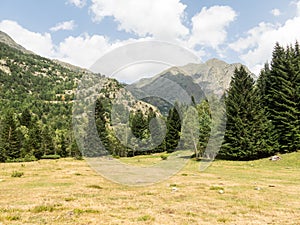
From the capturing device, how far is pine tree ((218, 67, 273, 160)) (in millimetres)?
66000

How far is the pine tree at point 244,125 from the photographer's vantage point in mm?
66000

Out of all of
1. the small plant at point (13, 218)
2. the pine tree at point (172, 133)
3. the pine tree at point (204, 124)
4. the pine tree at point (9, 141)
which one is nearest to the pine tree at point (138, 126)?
the pine tree at point (204, 124)

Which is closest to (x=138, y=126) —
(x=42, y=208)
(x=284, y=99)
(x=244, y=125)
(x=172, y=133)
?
(x=244, y=125)

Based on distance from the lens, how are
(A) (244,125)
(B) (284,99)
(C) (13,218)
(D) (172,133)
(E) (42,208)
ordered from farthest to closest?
(D) (172,133) < (B) (284,99) < (A) (244,125) < (E) (42,208) < (C) (13,218)

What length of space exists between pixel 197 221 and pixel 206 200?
673 cm

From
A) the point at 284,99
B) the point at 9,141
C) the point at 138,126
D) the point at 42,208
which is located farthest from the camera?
the point at 9,141

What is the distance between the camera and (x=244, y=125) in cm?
6756

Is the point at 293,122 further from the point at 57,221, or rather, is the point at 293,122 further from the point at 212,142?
the point at 57,221

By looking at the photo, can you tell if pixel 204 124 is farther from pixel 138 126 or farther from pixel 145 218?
pixel 145 218

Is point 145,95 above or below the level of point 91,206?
above

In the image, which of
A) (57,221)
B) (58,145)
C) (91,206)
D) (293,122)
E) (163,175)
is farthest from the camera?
(58,145)

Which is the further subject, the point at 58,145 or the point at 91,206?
the point at 58,145

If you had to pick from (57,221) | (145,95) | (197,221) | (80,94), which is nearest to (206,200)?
(197,221)

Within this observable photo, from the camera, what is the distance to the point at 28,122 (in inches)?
6294
